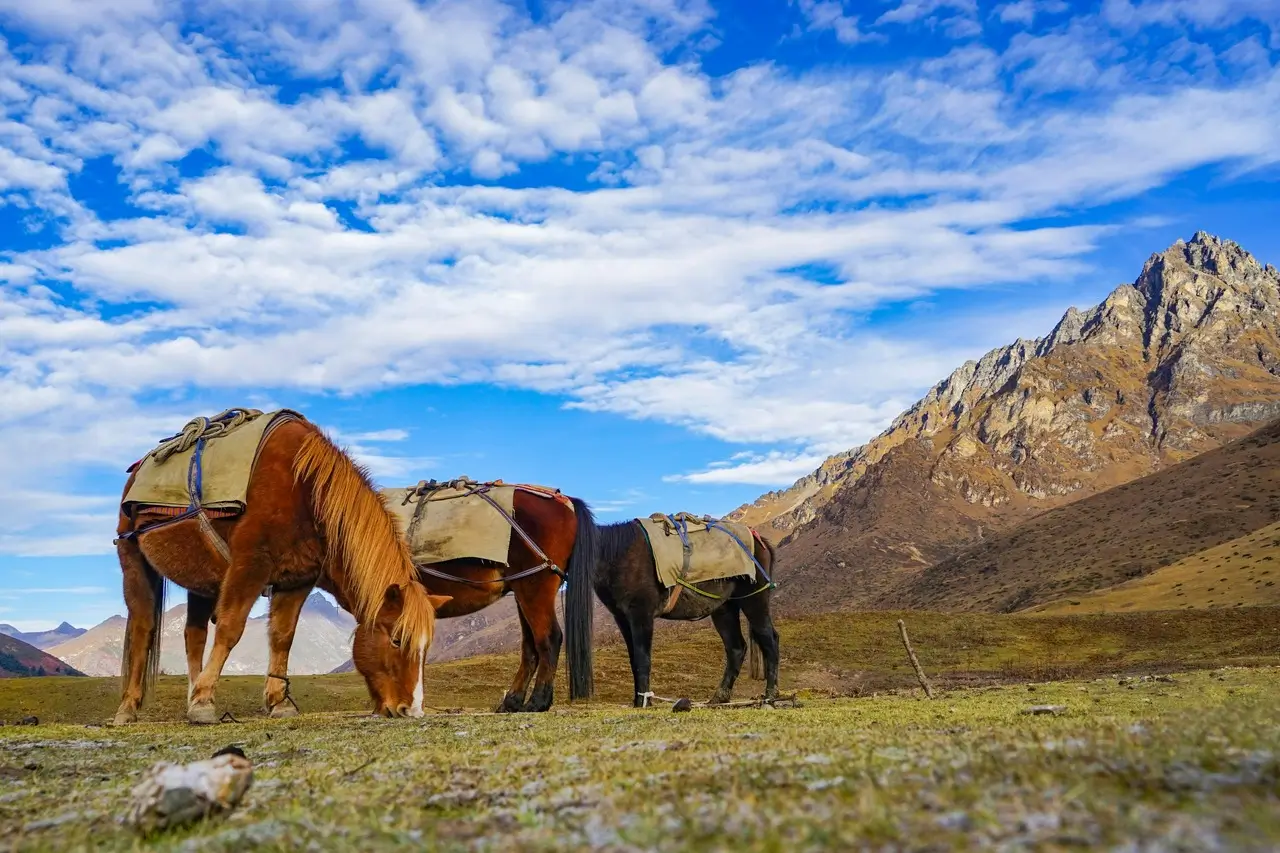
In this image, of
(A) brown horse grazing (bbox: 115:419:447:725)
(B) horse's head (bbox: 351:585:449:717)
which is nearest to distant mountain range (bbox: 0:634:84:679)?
(A) brown horse grazing (bbox: 115:419:447:725)

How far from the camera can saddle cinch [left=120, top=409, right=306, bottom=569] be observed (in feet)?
34.8

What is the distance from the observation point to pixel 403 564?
1105 cm

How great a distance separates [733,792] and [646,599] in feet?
36.8

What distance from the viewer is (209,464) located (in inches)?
424

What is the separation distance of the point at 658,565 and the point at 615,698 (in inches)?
378

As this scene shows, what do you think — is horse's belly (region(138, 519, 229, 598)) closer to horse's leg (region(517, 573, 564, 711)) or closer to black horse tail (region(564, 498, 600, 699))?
horse's leg (region(517, 573, 564, 711))

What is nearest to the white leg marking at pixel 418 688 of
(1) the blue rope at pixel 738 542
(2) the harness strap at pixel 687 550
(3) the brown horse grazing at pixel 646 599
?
(3) the brown horse grazing at pixel 646 599

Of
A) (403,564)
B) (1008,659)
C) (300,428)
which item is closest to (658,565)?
(403,564)

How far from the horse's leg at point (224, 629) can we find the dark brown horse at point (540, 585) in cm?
244

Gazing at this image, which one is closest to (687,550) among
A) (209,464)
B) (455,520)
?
(455,520)

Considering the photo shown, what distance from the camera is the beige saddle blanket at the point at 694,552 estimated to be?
1494 centimetres

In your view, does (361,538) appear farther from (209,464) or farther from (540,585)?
(540,585)

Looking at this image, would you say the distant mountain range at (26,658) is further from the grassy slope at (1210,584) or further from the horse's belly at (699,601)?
the grassy slope at (1210,584)

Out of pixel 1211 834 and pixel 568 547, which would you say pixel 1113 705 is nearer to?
pixel 568 547
